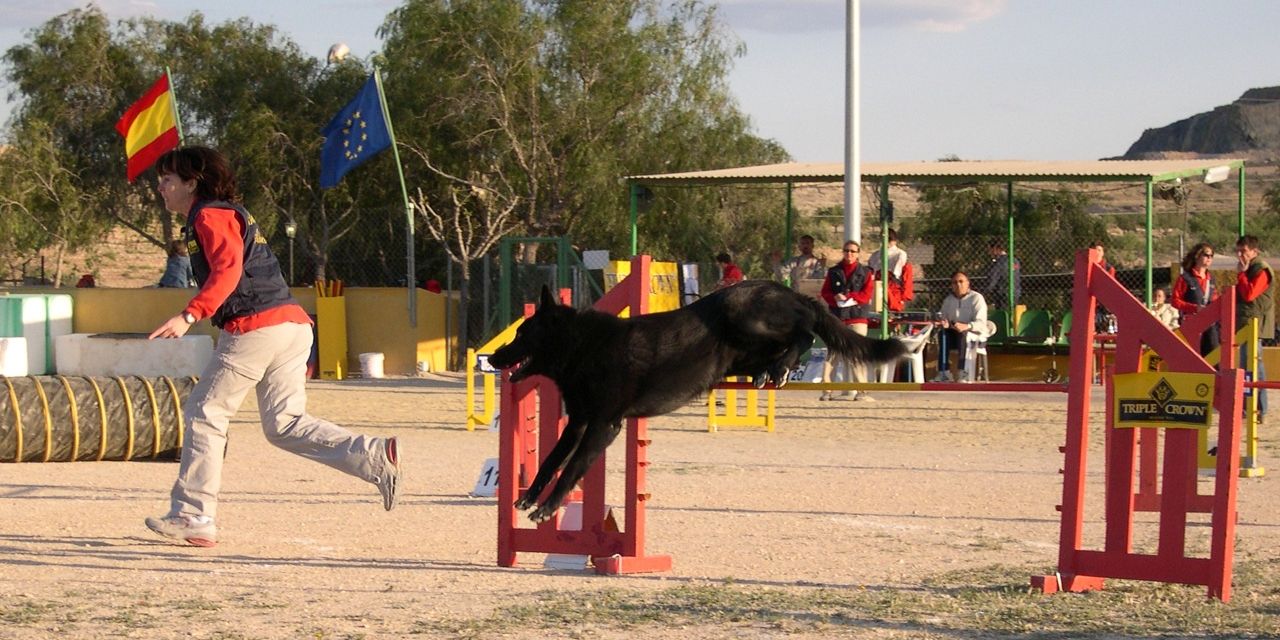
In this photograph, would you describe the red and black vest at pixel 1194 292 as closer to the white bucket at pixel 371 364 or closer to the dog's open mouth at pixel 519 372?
the dog's open mouth at pixel 519 372

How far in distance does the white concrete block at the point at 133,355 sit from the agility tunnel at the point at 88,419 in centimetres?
793

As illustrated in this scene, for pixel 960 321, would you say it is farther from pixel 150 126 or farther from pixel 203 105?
pixel 203 105

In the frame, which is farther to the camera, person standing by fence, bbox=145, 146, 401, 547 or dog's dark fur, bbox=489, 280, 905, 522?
person standing by fence, bbox=145, 146, 401, 547

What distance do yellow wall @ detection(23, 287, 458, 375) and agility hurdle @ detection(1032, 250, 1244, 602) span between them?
1546cm

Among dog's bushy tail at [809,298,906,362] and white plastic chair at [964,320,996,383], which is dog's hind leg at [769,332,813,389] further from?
white plastic chair at [964,320,996,383]

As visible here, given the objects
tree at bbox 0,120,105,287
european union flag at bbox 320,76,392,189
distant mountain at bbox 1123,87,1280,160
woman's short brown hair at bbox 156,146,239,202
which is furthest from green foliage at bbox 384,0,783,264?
distant mountain at bbox 1123,87,1280,160

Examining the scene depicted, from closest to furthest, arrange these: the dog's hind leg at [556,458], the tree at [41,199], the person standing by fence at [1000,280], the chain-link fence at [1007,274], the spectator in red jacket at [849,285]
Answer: the dog's hind leg at [556,458] → the spectator in red jacket at [849,285] → the person standing by fence at [1000,280] → the chain-link fence at [1007,274] → the tree at [41,199]

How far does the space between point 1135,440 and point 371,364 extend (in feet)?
49.8

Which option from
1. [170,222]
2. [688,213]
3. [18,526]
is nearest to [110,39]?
[170,222]

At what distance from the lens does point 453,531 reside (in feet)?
26.6

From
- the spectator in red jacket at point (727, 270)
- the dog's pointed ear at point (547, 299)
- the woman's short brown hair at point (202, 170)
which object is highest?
the woman's short brown hair at point (202, 170)

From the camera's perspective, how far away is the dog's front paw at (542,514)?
6480mm

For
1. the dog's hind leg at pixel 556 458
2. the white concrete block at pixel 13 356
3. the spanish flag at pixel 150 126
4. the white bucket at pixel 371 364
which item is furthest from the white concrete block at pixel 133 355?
the dog's hind leg at pixel 556 458

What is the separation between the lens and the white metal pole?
17609 mm
